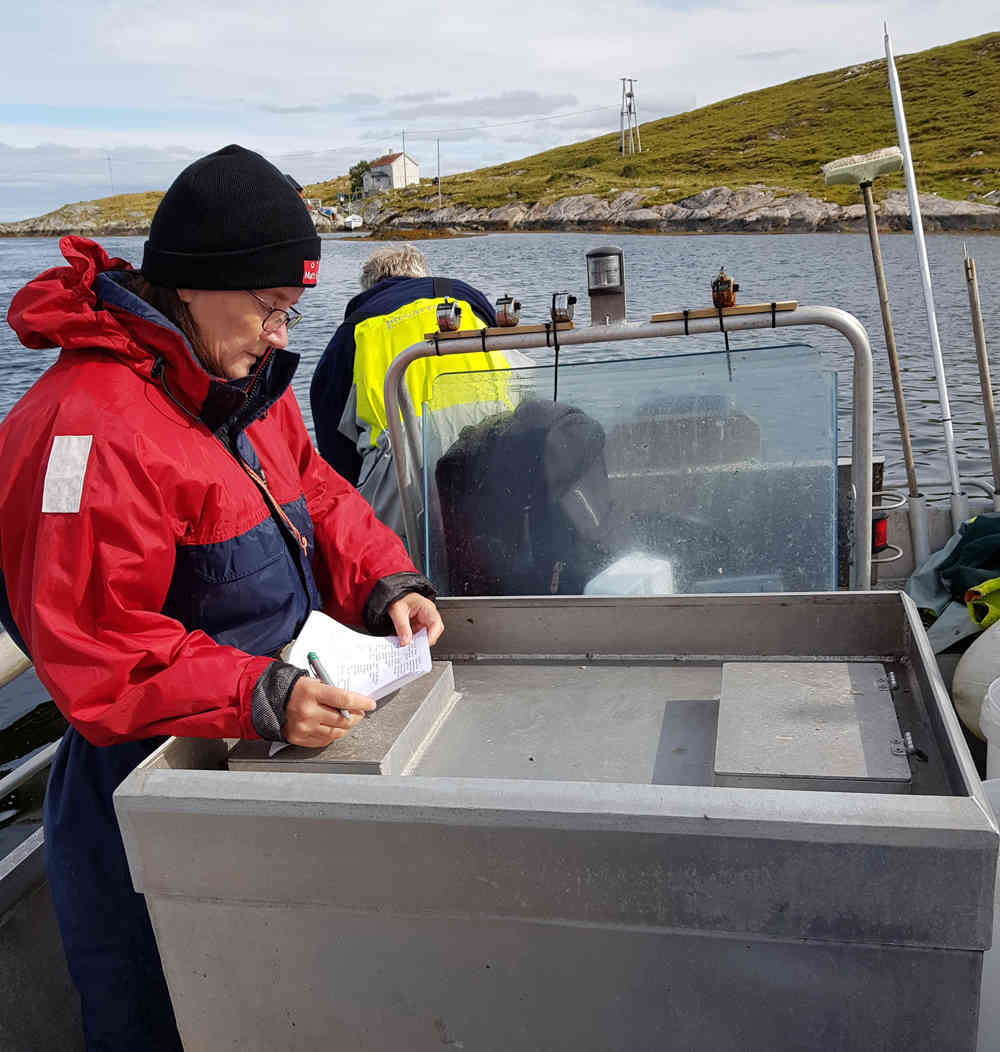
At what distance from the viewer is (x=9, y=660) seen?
3.03 metres

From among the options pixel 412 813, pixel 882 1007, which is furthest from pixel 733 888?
pixel 412 813

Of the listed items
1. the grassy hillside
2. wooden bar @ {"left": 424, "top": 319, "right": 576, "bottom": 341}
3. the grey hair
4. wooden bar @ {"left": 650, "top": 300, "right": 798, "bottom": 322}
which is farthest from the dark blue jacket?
the grassy hillside

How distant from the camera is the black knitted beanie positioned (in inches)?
70.6

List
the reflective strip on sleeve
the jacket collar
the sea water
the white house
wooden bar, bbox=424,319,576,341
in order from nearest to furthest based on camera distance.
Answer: the reflective strip on sleeve < the jacket collar < wooden bar, bbox=424,319,576,341 < the sea water < the white house

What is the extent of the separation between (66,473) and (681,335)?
1660mm

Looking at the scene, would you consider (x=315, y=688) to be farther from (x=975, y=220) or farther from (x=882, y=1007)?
(x=975, y=220)

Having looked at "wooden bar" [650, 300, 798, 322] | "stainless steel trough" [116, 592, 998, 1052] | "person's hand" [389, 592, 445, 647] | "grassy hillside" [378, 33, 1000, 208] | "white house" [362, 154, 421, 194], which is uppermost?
"white house" [362, 154, 421, 194]

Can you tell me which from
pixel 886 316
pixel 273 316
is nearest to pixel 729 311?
pixel 273 316

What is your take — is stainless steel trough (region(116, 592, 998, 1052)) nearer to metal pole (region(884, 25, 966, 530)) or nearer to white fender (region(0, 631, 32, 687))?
white fender (region(0, 631, 32, 687))

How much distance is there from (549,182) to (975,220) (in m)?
55.3

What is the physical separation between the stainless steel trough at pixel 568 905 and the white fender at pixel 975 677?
4.51 feet

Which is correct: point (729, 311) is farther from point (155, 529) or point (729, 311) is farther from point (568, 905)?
point (568, 905)

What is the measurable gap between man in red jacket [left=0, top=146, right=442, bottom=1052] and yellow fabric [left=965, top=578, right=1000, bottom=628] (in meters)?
2.46

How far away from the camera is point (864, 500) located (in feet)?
9.17
